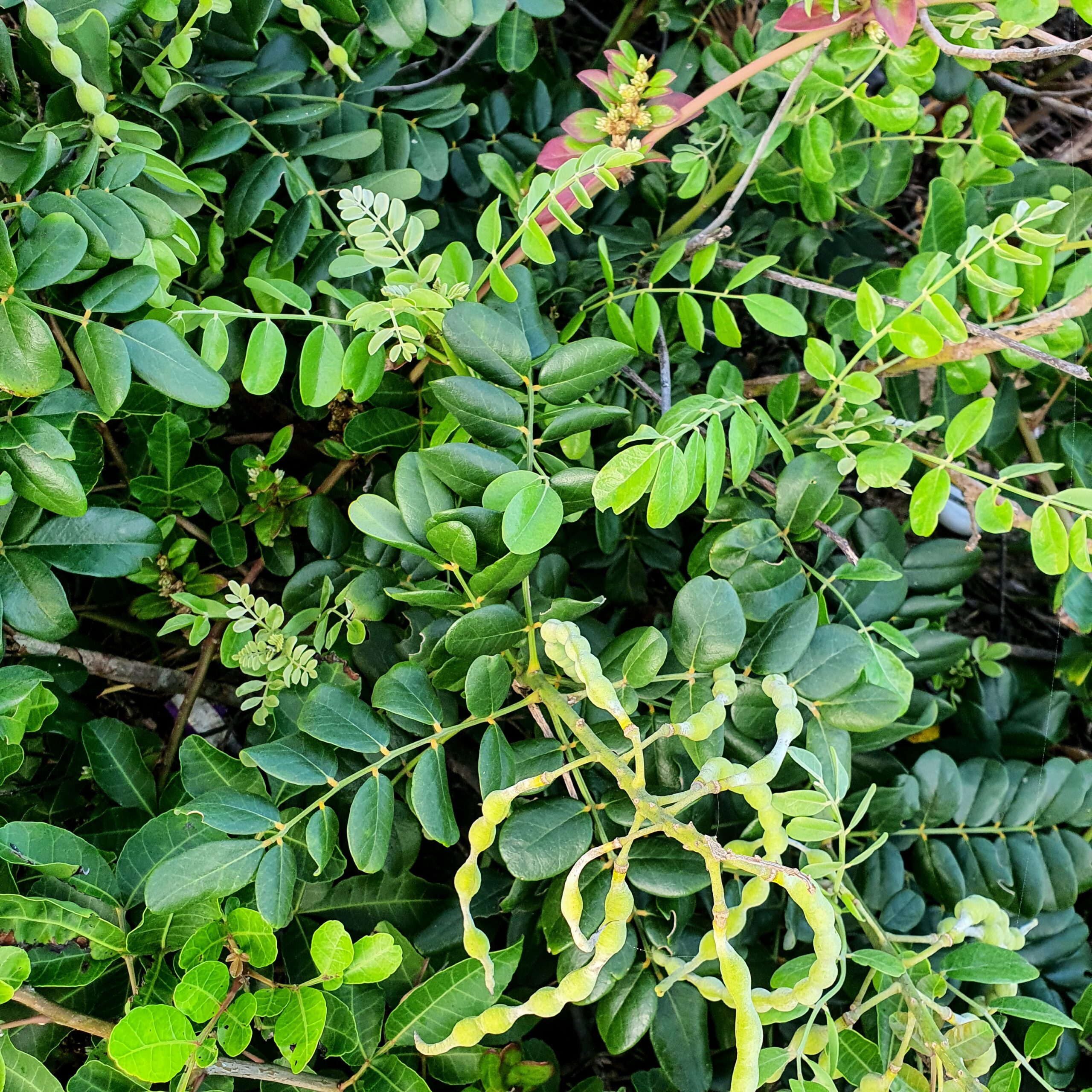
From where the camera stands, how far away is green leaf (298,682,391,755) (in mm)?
742

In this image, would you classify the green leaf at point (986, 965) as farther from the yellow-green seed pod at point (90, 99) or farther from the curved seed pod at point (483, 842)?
the yellow-green seed pod at point (90, 99)

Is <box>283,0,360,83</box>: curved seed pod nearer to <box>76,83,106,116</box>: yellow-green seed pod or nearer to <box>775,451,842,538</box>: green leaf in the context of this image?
<box>76,83,106,116</box>: yellow-green seed pod

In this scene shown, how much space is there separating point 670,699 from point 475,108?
75cm

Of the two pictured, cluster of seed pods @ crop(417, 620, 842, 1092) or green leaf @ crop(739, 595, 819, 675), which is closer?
cluster of seed pods @ crop(417, 620, 842, 1092)

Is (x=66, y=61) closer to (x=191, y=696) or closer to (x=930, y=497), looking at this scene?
(x=191, y=696)

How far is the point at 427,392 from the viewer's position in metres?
0.94

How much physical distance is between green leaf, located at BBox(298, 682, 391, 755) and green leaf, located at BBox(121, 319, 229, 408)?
27 centimetres

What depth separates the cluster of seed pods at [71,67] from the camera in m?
0.69

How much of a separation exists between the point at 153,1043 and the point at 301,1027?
0.11 meters

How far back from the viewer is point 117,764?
902mm

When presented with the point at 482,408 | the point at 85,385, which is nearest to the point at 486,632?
the point at 482,408

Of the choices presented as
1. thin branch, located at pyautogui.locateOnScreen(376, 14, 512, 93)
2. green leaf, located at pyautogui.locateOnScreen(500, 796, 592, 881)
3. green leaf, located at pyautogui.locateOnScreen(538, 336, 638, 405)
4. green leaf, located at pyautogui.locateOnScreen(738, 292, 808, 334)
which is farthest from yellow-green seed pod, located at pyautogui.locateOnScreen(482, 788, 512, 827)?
thin branch, located at pyautogui.locateOnScreen(376, 14, 512, 93)

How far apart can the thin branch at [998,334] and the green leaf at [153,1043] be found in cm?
88

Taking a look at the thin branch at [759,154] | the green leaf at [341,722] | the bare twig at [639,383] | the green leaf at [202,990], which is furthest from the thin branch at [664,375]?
the green leaf at [202,990]
